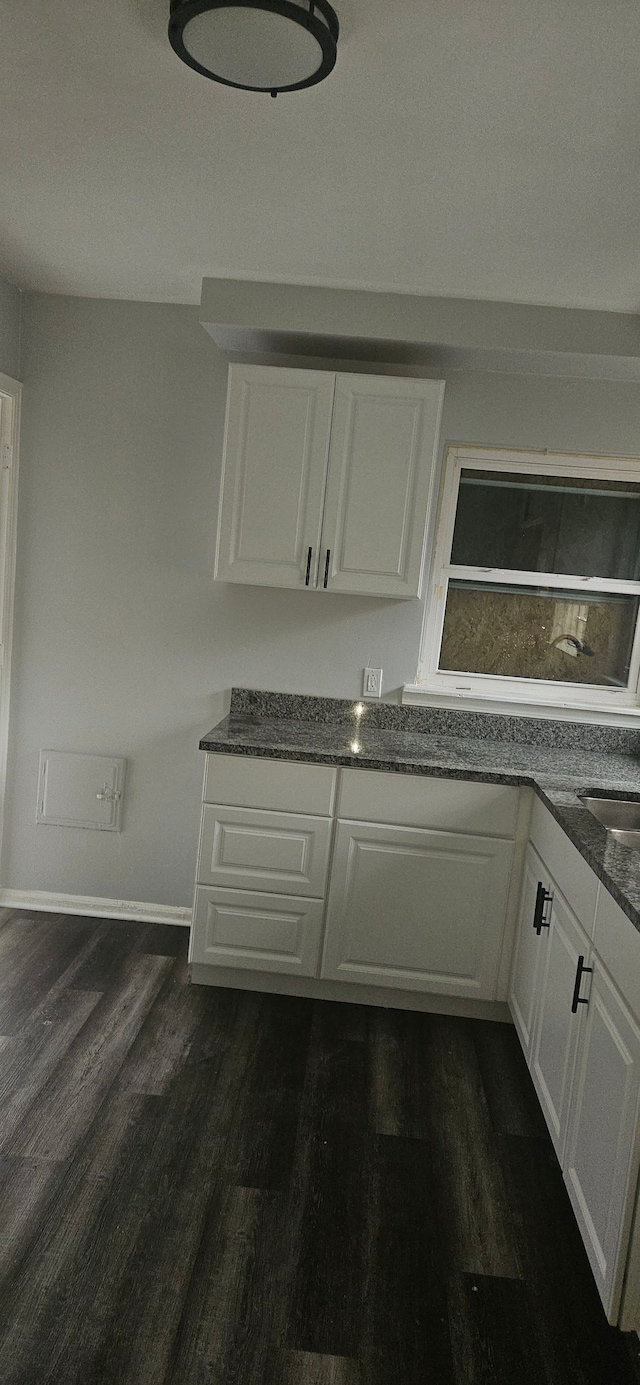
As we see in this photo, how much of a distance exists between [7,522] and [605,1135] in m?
2.86

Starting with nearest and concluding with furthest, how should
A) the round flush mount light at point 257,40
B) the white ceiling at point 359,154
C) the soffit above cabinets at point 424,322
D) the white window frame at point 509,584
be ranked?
the round flush mount light at point 257,40 → the white ceiling at point 359,154 → the soffit above cabinets at point 424,322 → the white window frame at point 509,584

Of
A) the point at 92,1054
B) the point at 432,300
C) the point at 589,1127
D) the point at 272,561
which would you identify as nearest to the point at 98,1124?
the point at 92,1054

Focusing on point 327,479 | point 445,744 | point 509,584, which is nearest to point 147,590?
point 327,479

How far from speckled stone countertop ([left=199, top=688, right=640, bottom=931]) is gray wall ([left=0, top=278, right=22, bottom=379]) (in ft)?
4.76

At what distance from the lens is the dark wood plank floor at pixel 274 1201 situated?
175cm

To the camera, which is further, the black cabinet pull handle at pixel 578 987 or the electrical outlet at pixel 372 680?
the electrical outlet at pixel 372 680

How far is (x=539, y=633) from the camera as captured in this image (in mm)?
3572

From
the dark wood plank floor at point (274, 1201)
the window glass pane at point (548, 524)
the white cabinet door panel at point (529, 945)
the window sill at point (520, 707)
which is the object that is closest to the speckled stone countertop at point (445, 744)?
the window sill at point (520, 707)

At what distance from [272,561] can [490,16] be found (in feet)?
6.06

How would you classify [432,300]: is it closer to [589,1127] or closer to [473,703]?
[473,703]

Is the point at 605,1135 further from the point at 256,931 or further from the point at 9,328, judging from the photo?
the point at 9,328

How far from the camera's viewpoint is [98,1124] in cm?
237

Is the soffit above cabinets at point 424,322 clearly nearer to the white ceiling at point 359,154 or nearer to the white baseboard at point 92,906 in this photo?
the white ceiling at point 359,154

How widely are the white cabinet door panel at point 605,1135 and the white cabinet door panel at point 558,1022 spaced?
8 centimetres
